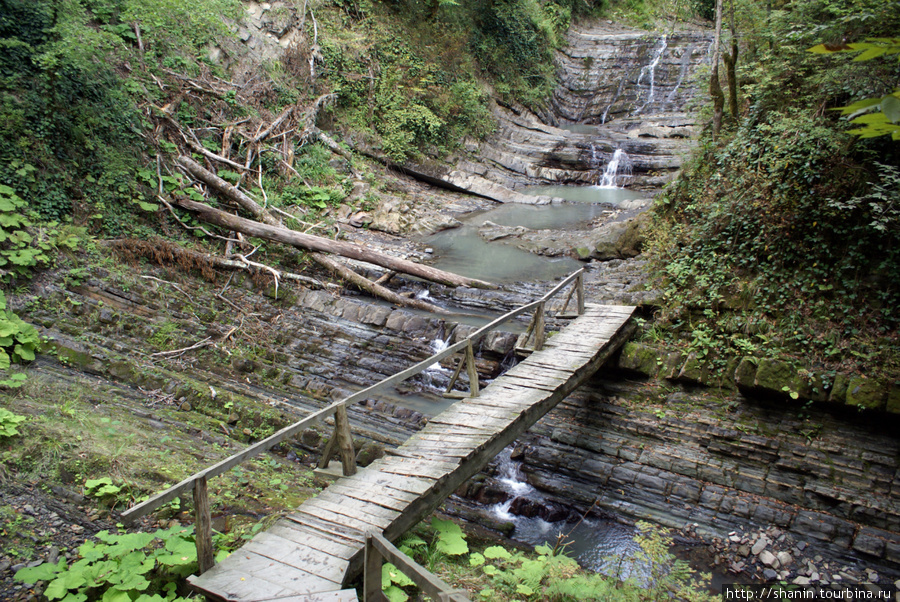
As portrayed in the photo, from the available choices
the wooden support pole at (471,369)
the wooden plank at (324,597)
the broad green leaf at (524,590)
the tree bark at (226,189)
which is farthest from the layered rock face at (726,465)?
the tree bark at (226,189)

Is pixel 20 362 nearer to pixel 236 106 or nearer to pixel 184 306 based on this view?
pixel 184 306

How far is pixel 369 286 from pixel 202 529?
727cm

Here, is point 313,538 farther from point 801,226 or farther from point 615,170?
point 615,170

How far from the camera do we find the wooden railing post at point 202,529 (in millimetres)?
3756

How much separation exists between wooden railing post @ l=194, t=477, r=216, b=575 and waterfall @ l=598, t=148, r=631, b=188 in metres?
18.6

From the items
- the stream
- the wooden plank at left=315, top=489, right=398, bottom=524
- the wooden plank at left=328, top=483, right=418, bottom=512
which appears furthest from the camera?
the stream

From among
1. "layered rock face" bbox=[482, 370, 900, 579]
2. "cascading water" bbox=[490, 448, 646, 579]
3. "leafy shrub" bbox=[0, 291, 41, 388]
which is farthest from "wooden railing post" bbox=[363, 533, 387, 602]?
"leafy shrub" bbox=[0, 291, 41, 388]

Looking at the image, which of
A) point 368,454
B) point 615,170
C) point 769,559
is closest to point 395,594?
point 368,454

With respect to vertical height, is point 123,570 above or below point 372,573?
below

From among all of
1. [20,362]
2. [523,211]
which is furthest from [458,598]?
[523,211]

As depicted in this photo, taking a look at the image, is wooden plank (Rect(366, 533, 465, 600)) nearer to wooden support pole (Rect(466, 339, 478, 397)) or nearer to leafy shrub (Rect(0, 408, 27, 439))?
wooden support pole (Rect(466, 339, 478, 397))

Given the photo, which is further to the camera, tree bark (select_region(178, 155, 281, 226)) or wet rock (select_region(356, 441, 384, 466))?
tree bark (select_region(178, 155, 281, 226))

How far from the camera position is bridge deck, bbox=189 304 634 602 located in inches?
145

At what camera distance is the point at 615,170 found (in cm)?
1959
